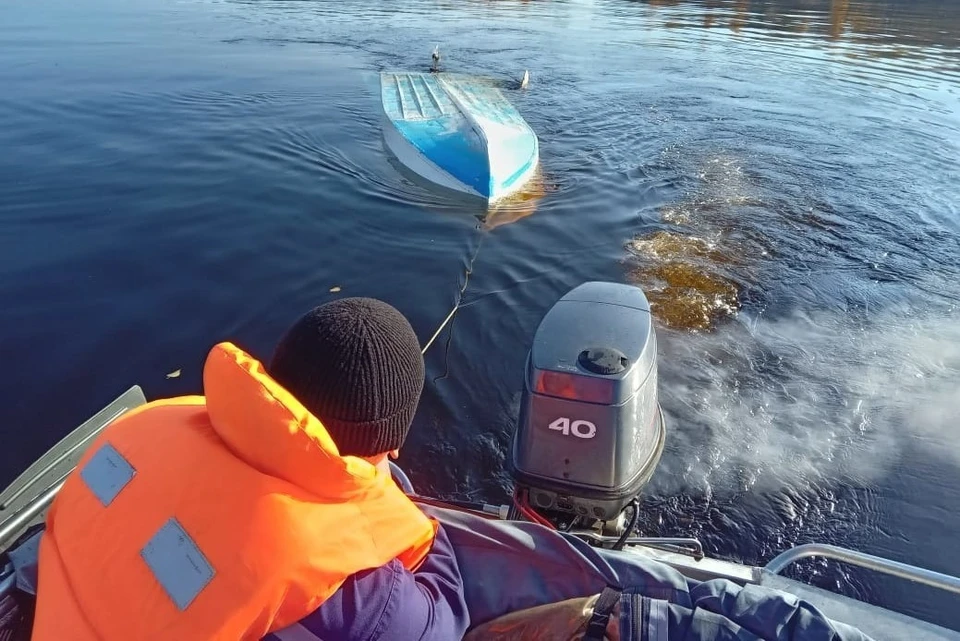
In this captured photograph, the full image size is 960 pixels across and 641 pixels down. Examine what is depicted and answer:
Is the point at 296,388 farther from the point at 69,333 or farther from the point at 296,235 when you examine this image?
the point at 296,235

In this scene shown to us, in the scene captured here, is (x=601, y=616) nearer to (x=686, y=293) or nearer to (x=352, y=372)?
(x=352, y=372)

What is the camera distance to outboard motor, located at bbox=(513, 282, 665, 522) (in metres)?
2.58

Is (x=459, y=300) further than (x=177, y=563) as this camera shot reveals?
Yes

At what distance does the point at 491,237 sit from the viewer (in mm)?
7121

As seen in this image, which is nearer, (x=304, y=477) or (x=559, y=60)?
(x=304, y=477)

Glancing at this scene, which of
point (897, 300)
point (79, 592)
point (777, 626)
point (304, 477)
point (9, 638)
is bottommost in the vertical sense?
point (897, 300)

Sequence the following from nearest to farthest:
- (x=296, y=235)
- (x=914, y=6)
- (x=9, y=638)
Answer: (x=9, y=638) < (x=296, y=235) < (x=914, y=6)

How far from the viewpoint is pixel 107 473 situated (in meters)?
1.53

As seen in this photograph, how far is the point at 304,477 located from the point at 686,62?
712 inches

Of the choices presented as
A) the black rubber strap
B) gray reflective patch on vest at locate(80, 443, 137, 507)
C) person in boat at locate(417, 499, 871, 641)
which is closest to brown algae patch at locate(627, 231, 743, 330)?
person in boat at locate(417, 499, 871, 641)

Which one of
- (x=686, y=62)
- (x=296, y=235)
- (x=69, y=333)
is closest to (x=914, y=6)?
(x=686, y=62)


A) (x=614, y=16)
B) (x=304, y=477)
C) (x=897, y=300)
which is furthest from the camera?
(x=614, y=16)

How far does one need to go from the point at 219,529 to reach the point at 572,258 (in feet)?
18.8

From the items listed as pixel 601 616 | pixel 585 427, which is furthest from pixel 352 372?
pixel 585 427
